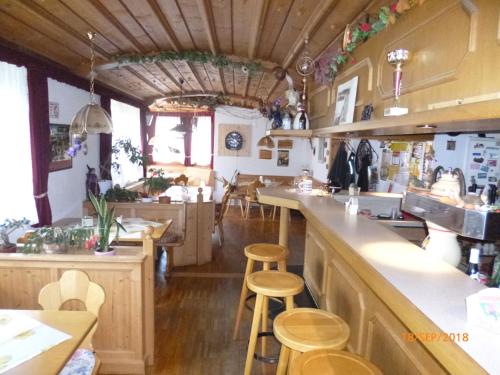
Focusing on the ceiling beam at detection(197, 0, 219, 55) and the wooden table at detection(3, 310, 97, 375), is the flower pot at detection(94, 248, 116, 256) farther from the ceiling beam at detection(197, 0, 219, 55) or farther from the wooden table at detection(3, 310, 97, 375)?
the ceiling beam at detection(197, 0, 219, 55)

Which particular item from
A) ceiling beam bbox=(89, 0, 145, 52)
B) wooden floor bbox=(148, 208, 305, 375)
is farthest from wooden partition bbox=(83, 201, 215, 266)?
ceiling beam bbox=(89, 0, 145, 52)

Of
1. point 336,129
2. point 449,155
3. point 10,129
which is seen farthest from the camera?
point 10,129

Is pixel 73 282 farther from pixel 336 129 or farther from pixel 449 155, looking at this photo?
pixel 449 155

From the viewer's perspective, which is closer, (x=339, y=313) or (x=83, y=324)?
(x=83, y=324)

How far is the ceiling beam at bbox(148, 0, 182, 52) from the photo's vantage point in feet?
9.11

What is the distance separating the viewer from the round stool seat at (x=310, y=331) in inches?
56.8

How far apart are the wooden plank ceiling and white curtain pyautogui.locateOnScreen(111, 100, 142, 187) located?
197 centimetres

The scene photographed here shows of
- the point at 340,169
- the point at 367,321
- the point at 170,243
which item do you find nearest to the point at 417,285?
the point at 367,321

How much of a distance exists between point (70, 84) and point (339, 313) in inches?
155

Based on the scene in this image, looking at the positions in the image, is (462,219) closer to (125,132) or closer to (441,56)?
(441,56)

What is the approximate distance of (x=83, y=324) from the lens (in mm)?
1657

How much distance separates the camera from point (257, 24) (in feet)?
9.90

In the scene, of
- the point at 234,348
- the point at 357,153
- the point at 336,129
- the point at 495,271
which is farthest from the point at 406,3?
the point at 357,153

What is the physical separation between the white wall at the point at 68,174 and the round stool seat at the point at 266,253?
266 cm
